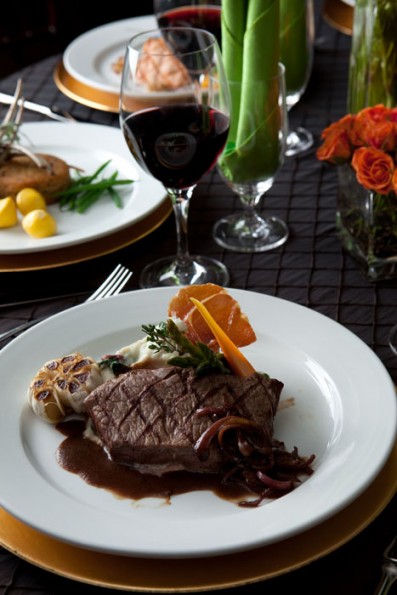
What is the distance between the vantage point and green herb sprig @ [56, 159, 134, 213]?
179 centimetres

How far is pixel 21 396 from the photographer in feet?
4.06

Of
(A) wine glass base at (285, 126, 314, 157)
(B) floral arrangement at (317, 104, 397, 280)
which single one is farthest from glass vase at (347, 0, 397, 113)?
(A) wine glass base at (285, 126, 314, 157)

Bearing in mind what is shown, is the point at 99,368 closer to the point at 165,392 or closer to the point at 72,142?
the point at 165,392

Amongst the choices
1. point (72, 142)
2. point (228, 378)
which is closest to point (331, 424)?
point (228, 378)

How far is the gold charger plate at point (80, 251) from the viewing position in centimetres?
160

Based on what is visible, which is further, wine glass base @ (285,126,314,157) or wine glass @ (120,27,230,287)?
wine glass base @ (285,126,314,157)

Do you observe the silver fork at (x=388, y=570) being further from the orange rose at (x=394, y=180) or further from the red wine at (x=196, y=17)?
the red wine at (x=196, y=17)

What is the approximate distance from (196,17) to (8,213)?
0.83 m

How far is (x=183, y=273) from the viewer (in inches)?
63.0

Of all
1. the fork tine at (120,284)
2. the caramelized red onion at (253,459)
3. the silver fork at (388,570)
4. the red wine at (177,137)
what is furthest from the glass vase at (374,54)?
the silver fork at (388,570)

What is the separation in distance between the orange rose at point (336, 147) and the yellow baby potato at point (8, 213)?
61 cm

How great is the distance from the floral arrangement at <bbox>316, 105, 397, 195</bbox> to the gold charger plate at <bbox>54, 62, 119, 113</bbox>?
31.5 inches

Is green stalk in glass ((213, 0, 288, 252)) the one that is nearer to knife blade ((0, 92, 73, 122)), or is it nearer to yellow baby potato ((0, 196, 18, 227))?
yellow baby potato ((0, 196, 18, 227))

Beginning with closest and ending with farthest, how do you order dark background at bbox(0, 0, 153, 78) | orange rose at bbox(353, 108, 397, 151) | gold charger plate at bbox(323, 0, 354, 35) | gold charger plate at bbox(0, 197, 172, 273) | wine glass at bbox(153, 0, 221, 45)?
1. orange rose at bbox(353, 108, 397, 151)
2. gold charger plate at bbox(0, 197, 172, 273)
3. wine glass at bbox(153, 0, 221, 45)
4. gold charger plate at bbox(323, 0, 354, 35)
5. dark background at bbox(0, 0, 153, 78)
